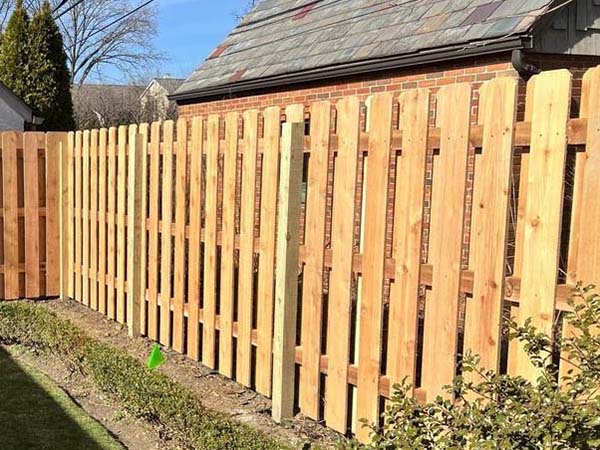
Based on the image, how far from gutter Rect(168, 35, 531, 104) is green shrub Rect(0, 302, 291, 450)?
384cm

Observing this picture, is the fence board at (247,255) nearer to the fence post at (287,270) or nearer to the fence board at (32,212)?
the fence post at (287,270)

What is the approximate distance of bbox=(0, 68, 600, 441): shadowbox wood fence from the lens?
268 cm

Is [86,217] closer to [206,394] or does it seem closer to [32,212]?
[32,212]

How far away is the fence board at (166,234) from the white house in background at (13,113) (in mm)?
11332

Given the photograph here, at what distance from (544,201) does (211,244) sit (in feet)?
8.72

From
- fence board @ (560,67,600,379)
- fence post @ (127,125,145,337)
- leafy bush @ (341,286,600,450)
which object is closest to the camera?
leafy bush @ (341,286,600,450)

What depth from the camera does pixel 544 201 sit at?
2.65 m

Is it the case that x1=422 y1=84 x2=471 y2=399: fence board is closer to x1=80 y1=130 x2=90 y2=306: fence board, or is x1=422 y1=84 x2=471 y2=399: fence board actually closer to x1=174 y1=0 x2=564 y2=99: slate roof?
x1=174 y1=0 x2=564 y2=99: slate roof

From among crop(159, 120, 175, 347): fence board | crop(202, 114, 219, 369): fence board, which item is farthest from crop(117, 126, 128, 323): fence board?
crop(202, 114, 219, 369): fence board

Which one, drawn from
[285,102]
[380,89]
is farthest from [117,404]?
[285,102]

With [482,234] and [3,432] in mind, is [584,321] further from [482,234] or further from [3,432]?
[3,432]

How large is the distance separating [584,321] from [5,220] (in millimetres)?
6375

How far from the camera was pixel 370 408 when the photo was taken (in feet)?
11.3

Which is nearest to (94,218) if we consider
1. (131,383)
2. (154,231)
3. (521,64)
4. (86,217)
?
(86,217)
